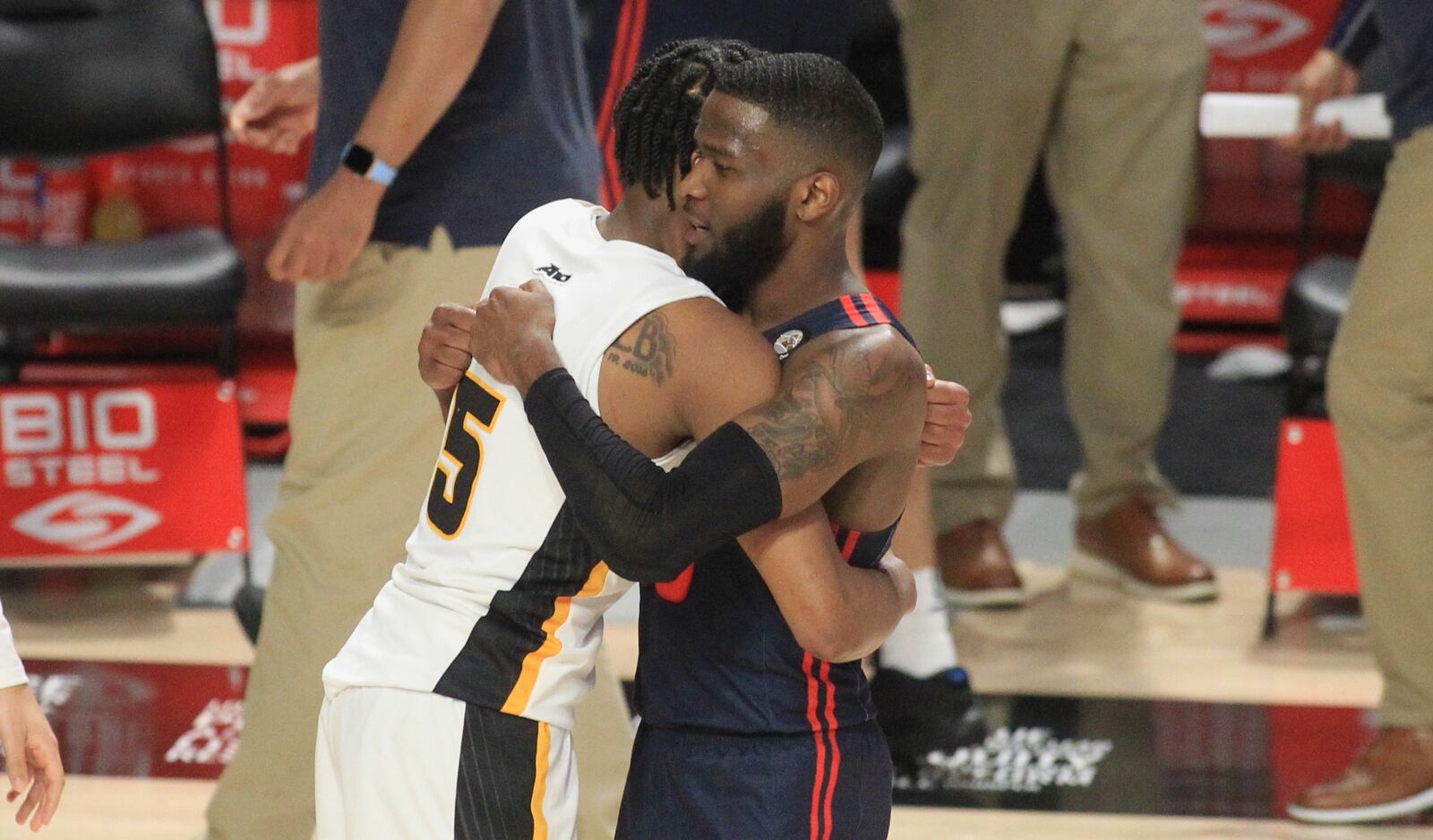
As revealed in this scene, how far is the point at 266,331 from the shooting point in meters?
5.25

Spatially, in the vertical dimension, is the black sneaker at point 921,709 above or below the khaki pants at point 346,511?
below

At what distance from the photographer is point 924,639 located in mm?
3129

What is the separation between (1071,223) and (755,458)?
8.48 feet

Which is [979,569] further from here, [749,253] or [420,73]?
[749,253]

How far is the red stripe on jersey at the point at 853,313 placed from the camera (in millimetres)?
1727

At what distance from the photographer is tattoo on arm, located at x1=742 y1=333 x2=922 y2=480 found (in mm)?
1627

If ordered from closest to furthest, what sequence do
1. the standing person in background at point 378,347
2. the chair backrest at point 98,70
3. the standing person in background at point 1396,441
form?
the standing person in background at point 378,347, the standing person in background at point 1396,441, the chair backrest at point 98,70

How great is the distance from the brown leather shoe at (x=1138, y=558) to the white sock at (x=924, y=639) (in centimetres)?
108

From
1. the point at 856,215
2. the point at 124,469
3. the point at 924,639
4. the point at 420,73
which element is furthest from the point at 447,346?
the point at 124,469

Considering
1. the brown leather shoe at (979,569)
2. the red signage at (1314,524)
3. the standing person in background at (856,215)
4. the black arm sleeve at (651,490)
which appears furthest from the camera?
the brown leather shoe at (979,569)

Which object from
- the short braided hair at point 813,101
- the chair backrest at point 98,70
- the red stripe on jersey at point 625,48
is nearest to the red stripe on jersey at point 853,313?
the short braided hair at point 813,101

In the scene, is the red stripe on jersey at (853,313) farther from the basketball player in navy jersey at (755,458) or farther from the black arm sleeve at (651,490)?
the black arm sleeve at (651,490)

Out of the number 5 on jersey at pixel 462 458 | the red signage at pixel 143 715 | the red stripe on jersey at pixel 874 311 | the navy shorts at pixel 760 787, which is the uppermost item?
the red stripe on jersey at pixel 874 311

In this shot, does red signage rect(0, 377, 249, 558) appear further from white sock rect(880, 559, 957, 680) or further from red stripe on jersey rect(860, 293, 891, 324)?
red stripe on jersey rect(860, 293, 891, 324)
